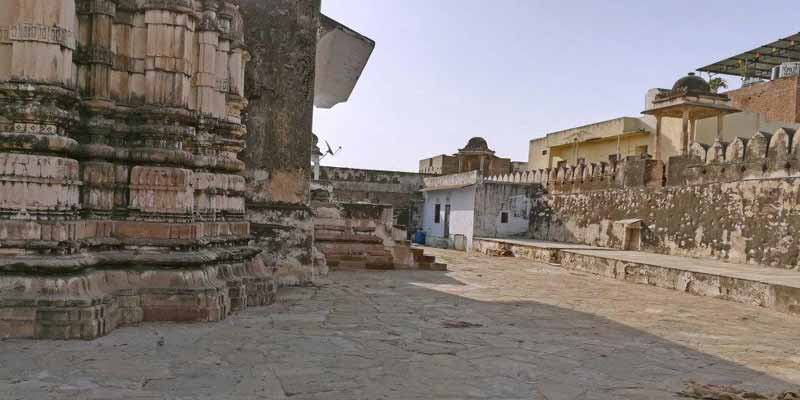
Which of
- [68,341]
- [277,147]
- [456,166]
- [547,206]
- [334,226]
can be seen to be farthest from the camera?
[456,166]

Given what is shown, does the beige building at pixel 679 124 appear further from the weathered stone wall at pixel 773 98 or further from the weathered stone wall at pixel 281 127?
the weathered stone wall at pixel 281 127

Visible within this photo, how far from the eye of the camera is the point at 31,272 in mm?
4641

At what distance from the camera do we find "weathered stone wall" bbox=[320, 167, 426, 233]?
2995 centimetres

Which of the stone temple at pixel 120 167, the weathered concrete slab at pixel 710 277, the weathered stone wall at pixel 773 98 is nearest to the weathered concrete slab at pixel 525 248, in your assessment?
the weathered concrete slab at pixel 710 277

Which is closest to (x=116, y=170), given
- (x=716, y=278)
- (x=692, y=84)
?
(x=716, y=278)

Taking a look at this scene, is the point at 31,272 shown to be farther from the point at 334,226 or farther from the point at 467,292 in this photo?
the point at 334,226

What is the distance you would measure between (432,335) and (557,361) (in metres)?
1.11

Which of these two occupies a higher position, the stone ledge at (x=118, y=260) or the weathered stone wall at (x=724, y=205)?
the weathered stone wall at (x=724, y=205)

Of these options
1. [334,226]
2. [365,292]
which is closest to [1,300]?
[365,292]

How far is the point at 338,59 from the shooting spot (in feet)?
38.2

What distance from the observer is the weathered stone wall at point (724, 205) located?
1209cm

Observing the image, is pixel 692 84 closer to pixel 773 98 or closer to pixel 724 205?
pixel 724 205

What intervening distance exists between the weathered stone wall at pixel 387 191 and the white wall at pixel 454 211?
0.70 metres

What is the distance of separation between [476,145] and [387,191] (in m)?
6.10
